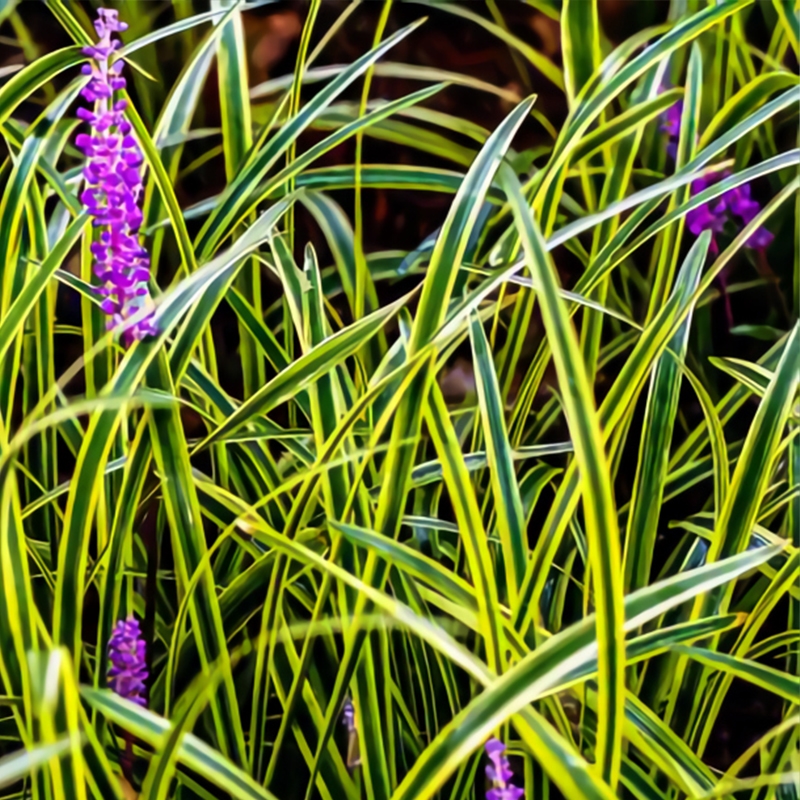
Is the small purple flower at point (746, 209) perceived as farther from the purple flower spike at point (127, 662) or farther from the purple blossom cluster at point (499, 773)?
the purple flower spike at point (127, 662)

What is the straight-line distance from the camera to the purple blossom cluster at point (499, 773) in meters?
0.42

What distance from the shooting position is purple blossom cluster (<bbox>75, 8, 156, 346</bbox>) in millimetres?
467

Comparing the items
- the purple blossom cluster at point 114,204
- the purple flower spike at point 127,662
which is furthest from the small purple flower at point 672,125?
the purple flower spike at point 127,662

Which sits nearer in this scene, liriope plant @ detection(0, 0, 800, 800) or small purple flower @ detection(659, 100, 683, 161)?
liriope plant @ detection(0, 0, 800, 800)

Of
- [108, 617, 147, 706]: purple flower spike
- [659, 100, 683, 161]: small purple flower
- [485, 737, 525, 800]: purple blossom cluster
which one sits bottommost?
[485, 737, 525, 800]: purple blossom cluster

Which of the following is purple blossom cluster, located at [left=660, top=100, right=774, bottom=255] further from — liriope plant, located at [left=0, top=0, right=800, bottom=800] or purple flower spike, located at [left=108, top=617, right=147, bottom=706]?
purple flower spike, located at [left=108, top=617, right=147, bottom=706]

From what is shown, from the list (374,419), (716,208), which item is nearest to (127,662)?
(374,419)

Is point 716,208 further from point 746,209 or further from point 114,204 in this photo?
point 114,204

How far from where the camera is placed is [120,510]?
1.54ft

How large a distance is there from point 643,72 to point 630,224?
0.11 metres

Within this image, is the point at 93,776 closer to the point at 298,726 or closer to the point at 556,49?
the point at 298,726

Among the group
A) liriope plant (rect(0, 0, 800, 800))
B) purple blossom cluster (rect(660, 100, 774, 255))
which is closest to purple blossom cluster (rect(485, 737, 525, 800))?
liriope plant (rect(0, 0, 800, 800))

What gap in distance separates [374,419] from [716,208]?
284mm

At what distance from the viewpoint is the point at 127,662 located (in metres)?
0.49
